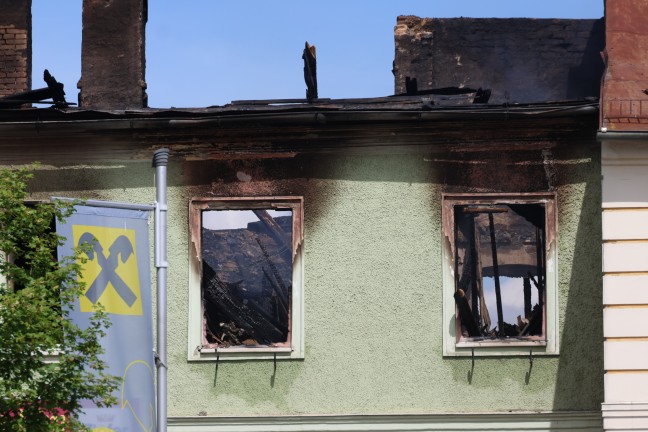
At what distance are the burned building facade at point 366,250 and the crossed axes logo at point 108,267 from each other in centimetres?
367

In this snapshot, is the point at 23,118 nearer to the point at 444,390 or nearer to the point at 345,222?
the point at 345,222

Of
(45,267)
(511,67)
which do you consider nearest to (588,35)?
(511,67)

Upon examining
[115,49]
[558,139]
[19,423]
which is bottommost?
[19,423]

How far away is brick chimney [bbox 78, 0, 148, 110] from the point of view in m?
19.9

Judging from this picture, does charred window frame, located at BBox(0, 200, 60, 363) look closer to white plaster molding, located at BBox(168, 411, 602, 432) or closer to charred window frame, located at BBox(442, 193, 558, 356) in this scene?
white plaster molding, located at BBox(168, 411, 602, 432)

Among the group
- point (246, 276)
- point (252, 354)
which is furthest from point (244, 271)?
point (252, 354)

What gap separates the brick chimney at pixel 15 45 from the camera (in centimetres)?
2128

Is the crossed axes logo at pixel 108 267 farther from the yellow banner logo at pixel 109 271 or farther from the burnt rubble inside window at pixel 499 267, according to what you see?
the burnt rubble inside window at pixel 499 267

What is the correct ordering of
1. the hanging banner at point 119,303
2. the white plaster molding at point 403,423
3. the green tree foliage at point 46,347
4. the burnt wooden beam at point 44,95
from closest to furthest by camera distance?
the hanging banner at point 119,303 < the green tree foliage at point 46,347 < the white plaster molding at point 403,423 < the burnt wooden beam at point 44,95

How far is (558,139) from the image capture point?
17.8 meters

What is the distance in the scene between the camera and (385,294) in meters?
17.8

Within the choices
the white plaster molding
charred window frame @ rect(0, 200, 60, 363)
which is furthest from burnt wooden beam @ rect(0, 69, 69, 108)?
the white plaster molding

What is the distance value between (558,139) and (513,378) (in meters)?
2.74

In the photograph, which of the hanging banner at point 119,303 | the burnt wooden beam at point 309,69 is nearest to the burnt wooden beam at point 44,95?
the burnt wooden beam at point 309,69
